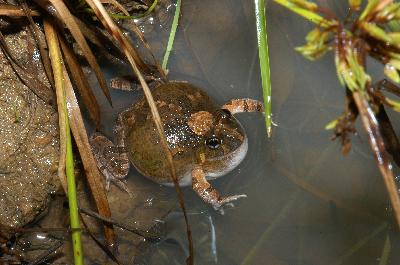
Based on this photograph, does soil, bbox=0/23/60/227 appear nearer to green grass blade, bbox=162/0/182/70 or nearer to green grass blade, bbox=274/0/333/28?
green grass blade, bbox=162/0/182/70

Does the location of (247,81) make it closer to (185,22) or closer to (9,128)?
(185,22)

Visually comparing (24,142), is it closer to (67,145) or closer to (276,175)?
(67,145)

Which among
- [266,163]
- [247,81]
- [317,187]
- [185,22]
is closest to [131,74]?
[185,22]

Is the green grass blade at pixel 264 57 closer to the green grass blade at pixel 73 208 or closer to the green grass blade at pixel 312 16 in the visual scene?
the green grass blade at pixel 312 16

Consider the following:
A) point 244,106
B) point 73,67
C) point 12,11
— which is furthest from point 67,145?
point 244,106

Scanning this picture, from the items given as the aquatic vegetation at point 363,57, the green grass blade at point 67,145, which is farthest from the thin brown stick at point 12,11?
the aquatic vegetation at point 363,57
